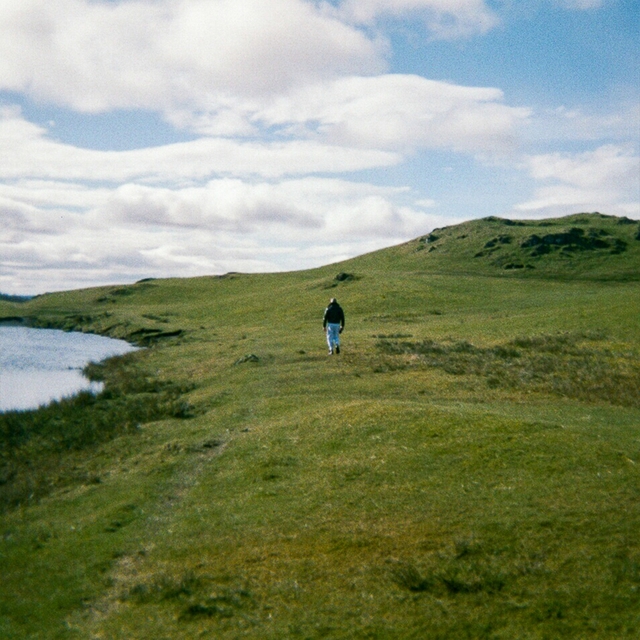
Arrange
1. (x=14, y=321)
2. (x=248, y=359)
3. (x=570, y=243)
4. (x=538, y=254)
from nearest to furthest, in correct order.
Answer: (x=248, y=359), (x=14, y=321), (x=538, y=254), (x=570, y=243)

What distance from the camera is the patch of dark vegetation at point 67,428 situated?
22.5m

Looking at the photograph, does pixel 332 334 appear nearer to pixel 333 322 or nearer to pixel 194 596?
pixel 333 322

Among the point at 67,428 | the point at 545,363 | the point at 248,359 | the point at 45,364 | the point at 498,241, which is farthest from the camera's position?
the point at 498,241

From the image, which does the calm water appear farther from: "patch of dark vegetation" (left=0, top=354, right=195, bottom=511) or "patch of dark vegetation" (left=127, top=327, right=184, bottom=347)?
"patch of dark vegetation" (left=0, top=354, right=195, bottom=511)

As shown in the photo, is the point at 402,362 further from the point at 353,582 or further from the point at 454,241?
the point at 454,241

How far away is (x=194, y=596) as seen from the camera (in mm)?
12500

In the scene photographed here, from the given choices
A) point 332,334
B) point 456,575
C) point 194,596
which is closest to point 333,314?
point 332,334

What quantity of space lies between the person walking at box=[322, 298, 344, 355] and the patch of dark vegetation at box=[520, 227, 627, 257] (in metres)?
130

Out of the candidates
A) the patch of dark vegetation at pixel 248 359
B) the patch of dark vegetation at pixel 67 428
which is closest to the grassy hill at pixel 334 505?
the patch of dark vegetation at pixel 67 428

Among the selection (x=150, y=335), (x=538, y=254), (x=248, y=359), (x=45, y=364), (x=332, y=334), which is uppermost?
(x=538, y=254)

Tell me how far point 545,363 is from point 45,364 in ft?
153

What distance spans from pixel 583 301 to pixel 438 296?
2911 centimetres

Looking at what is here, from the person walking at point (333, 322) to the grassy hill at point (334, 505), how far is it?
4.00 m

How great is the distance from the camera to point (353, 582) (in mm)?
12633
